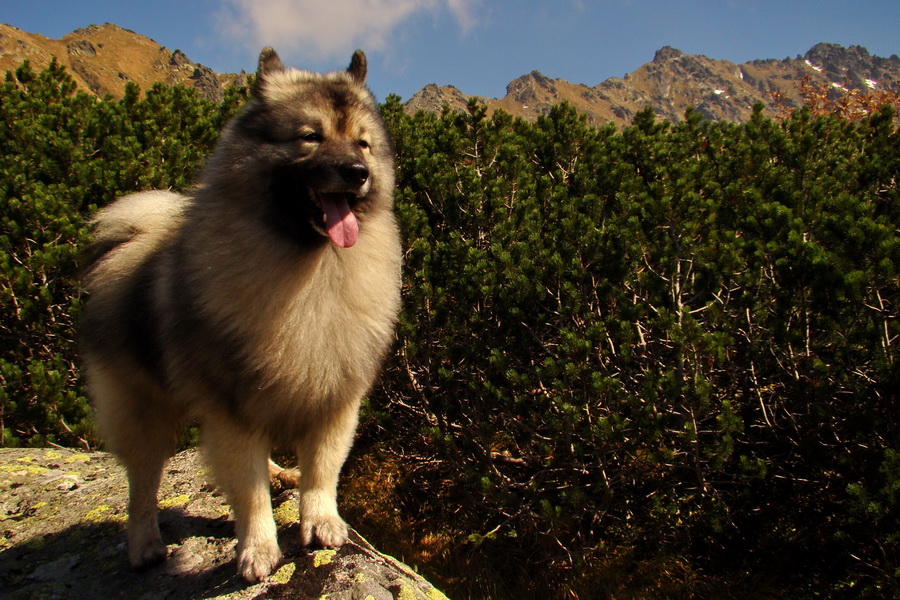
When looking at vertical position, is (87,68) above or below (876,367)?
above

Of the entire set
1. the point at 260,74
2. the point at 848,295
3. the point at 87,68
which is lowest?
the point at 848,295

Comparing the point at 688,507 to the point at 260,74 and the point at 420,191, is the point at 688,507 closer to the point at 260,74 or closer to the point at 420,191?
the point at 420,191

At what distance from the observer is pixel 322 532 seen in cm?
241

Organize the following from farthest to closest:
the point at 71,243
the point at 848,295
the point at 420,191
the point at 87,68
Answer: the point at 87,68
the point at 420,191
the point at 71,243
the point at 848,295

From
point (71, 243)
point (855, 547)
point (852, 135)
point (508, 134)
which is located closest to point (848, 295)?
point (855, 547)

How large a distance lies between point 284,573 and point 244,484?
0.38 m

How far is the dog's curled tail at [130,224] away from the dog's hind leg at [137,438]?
2.27ft

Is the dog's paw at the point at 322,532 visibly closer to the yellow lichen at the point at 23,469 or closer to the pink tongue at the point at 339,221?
the pink tongue at the point at 339,221

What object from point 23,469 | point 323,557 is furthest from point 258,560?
point 23,469

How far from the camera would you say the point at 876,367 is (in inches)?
104

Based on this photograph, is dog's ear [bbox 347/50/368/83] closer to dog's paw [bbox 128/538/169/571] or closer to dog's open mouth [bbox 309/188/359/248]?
dog's open mouth [bbox 309/188/359/248]

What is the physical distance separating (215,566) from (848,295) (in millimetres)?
3248

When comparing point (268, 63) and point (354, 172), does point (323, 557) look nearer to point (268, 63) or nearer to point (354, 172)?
point (354, 172)

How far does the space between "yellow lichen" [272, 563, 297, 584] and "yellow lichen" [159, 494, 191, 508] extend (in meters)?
1.26
